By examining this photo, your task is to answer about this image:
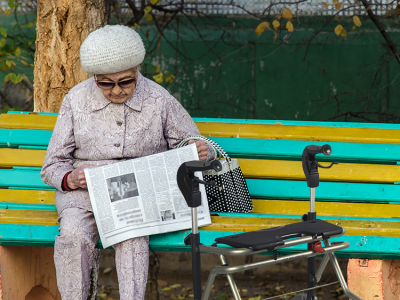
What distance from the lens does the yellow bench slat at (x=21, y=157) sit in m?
3.19

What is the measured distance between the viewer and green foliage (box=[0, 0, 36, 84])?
3816 millimetres

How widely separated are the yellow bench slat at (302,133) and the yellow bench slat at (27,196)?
100cm

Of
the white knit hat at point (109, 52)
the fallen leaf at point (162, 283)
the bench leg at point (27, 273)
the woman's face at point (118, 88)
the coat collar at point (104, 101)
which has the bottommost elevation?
Result: the fallen leaf at point (162, 283)

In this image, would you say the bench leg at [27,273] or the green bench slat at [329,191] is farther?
the green bench slat at [329,191]

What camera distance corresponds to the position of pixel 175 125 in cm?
281

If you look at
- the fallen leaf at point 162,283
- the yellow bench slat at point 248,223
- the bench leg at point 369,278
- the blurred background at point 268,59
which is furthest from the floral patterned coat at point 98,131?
the fallen leaf at point 162,283

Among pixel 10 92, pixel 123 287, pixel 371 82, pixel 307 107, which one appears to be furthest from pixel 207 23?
pixel 123 287

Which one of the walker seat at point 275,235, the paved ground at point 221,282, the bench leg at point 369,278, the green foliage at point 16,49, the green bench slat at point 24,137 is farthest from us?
the paved ground at point 221,282

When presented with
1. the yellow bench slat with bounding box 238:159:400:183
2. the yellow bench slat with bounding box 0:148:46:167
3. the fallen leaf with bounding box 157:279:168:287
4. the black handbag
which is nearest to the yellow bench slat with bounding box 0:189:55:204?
the yellow bench slat with bounding box 0:148:46:167

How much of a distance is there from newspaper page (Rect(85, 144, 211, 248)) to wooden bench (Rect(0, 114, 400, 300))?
0.19m

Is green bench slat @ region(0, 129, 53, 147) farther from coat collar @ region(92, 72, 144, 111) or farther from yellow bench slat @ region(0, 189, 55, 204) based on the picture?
coat collar @ region(92, 72, 144, 111)

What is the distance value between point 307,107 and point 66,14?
234 cm

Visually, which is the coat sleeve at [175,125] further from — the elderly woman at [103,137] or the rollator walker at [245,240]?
the rollator walker at [245,240]

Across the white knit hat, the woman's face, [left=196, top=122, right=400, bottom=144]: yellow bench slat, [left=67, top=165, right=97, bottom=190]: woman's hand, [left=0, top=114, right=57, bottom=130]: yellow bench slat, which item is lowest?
[left=67, top=165, right=97, bottom=190]: woman's hand
